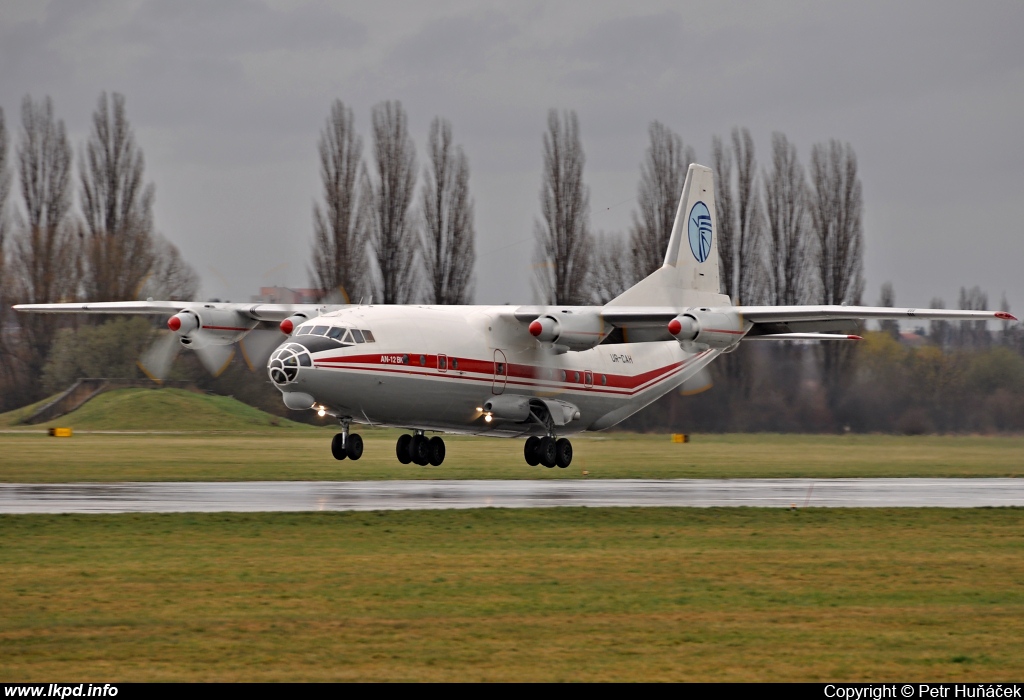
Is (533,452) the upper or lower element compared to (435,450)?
lower

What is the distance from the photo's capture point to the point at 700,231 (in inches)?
1586

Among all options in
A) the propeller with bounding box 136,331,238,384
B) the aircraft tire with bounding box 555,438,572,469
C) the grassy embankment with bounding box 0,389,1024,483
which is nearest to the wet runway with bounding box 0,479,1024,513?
the aircraft tire with bounding box 555,438,572,469

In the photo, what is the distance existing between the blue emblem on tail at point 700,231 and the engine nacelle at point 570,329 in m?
8.20

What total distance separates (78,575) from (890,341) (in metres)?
46.7

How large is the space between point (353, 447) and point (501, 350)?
5055 millimetres

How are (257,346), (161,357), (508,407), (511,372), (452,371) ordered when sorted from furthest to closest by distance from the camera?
(161,357), (257,346), (511,372), (508,407), (452,371)

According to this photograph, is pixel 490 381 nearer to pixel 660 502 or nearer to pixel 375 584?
pixel 660 502

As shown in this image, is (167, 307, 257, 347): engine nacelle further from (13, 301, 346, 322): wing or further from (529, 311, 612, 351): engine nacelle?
(529, 311, 612, 351): engine nacelle

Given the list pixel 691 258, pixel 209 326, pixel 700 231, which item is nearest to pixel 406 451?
pixel 209 326

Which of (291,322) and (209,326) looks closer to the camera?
(291,322)

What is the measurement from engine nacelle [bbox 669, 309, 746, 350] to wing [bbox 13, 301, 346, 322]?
9.10 meters

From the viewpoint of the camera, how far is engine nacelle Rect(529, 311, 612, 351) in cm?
3225

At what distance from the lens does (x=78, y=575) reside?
51.0 ft

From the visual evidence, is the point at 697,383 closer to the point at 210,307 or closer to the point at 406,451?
the point at 406,451
